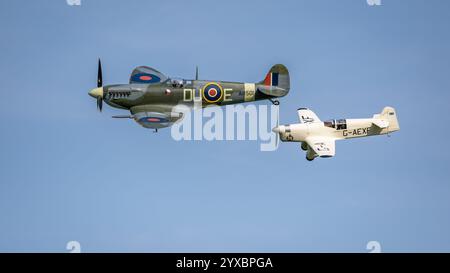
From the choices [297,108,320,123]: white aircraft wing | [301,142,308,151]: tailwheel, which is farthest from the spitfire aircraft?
[301,142,308,151]: tailwheel

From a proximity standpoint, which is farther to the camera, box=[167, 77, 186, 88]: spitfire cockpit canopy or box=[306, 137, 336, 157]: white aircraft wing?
box=[167, 77, 186, 88]: spitfire cockpit canopy

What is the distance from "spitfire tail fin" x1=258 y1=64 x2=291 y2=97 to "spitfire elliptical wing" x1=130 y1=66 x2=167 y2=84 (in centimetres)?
463

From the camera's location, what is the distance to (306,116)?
40.3m

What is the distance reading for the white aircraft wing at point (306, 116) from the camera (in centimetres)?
4012

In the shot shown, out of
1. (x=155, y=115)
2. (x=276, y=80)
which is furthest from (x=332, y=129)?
(x=155, y=115)

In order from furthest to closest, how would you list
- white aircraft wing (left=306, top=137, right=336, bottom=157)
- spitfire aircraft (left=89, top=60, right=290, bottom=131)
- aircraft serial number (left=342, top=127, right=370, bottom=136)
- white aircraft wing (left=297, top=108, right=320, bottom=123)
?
spitfire aircraft (left=89, top=60, right=290, bottom=131) → white aircraft wing (left=297, top=108, right=320, bottom=123) → aircraft serial number (left=342, top=127, right=370, bottom=136) → white aircraft wing (left=306, top=137, right=336, bottom=157)

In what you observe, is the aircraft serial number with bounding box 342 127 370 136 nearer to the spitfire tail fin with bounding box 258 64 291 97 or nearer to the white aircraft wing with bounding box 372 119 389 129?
the white aircraft wing with bounding box 372 119 389 129

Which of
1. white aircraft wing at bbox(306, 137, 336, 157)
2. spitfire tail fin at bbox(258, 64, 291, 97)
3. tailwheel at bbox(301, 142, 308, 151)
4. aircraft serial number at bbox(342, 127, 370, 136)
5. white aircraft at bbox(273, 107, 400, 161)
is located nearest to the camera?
white aircraft wing at bbox(306, 137, 336, 157)

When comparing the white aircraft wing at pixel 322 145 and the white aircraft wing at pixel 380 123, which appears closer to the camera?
the white aircraft wing at pixel 322 145

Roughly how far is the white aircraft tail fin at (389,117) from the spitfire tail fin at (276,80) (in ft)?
15.1

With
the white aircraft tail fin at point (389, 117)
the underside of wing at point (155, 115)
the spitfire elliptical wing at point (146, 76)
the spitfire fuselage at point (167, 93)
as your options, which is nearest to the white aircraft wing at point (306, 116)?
the white aircraft tail fin at point (389, 117)

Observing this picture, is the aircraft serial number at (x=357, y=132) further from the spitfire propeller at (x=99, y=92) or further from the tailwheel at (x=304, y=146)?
the spitfire propeller at (x=99, y=92)

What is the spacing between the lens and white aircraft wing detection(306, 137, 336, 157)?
38.0 meters
